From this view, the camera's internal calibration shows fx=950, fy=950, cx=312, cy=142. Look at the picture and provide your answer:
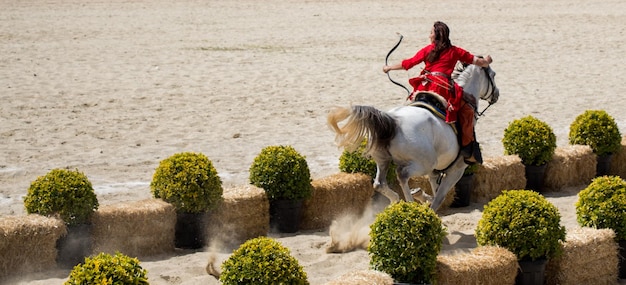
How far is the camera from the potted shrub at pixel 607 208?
31.4ft

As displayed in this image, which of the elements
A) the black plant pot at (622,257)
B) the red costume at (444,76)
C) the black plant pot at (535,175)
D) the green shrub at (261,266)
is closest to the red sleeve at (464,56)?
the red costume at (444,76)

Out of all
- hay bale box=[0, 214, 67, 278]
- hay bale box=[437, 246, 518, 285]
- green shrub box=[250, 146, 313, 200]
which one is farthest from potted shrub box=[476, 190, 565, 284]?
hay bale box=[0, 214, 67, 278]

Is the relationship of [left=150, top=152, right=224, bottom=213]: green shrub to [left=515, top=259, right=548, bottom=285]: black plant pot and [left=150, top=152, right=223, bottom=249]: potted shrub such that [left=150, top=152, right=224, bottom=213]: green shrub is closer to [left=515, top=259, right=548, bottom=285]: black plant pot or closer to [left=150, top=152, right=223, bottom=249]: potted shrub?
[left=150, top=152, right=223, bottom=249]: potted shrub

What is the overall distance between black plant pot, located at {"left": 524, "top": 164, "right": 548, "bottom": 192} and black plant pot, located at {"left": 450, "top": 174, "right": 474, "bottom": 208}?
1.04 metres

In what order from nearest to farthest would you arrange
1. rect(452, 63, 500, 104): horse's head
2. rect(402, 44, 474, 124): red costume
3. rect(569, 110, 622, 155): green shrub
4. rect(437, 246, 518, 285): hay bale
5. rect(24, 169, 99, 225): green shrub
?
rect(437, 246, 518, 285): hay bale → rect(24, 169, 99, 225): green shrub → rect(402, 44, 474, 124): red costume → rect(452, 63, 500, 104): horse's head → rect(569, 110, 622, 155): green shrub

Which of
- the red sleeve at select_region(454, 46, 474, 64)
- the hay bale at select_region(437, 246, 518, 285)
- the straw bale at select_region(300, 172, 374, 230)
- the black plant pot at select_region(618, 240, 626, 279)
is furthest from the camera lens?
the straw bale at select_region(300, 172, 374, 230)

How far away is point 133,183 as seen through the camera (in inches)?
507

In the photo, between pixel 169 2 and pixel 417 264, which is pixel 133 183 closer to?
pixel 417 264

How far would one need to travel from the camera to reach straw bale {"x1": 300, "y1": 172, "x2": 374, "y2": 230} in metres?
11.4

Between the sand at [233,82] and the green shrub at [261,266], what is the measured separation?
1803 millimetres

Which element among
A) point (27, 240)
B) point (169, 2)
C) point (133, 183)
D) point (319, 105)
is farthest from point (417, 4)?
point (27, 240)

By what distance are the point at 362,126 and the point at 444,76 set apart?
1469 mm

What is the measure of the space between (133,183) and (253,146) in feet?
9.44

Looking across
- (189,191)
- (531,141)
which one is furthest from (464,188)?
(189,191)
